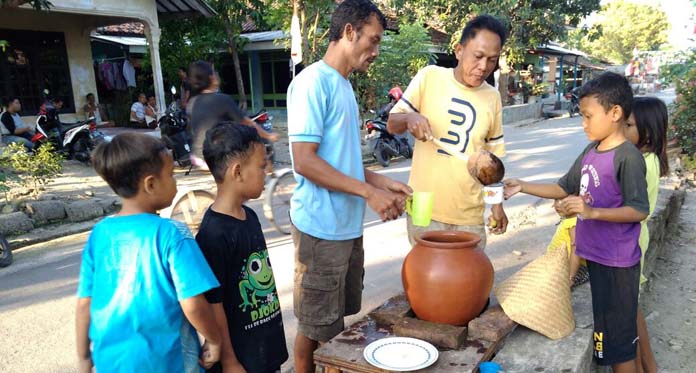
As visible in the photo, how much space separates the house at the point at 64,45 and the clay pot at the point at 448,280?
10460 mm

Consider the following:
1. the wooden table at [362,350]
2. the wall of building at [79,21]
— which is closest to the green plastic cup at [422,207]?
the wooden table at [362,350]

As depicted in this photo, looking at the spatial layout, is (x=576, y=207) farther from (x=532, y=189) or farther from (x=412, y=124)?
(x=412, y=124)

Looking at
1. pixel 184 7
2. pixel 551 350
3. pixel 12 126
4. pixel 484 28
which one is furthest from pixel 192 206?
pixel 184 7

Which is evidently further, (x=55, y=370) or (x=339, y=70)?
(x=55, y=370)

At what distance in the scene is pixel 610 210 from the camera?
2.11 m

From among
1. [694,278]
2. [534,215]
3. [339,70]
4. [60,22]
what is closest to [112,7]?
[60,22]

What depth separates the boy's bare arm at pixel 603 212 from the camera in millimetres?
2068

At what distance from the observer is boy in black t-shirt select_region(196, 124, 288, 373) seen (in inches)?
69.4

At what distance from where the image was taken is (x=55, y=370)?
2893 mm

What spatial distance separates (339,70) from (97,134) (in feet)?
29.2

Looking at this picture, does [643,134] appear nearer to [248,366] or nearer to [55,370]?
[248,366]

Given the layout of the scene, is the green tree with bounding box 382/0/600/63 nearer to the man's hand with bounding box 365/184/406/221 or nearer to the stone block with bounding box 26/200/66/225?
the stone block with bounding box 26/200/66/225

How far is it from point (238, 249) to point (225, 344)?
33 centimetres

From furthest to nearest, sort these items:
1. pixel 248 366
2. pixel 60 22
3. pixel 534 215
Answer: pixel 60 22
pixel 534 215
pixel 248 366
